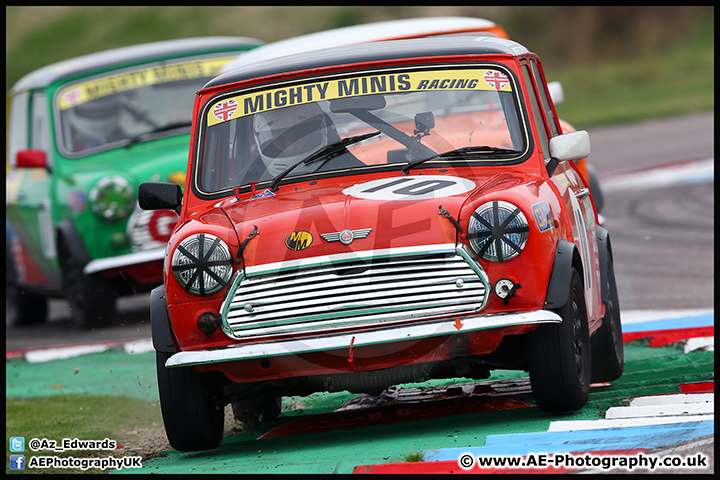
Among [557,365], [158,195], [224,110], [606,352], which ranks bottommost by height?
[606,352]

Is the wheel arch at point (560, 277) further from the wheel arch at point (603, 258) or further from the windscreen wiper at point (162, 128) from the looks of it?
the windscreen wiper at point (162, 128)

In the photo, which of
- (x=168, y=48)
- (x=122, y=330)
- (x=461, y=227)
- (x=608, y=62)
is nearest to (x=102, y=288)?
(x=122, y=330)

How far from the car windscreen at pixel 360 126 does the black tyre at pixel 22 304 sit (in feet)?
22.1

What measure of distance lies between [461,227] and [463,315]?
1.27 feet

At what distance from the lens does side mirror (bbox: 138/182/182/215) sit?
265 inches

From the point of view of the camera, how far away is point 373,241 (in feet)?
18.6

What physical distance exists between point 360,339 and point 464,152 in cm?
131

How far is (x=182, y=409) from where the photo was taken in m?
5.91

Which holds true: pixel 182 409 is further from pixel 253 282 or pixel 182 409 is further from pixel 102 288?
pixel 102 288

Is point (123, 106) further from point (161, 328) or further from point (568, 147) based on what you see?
point (568, 147)

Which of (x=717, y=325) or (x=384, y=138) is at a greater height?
(x=384, y=138)

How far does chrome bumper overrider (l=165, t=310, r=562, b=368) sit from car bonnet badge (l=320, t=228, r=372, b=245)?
419 mm

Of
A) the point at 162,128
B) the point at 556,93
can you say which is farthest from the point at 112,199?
the point at 556,93

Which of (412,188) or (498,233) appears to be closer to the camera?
(498,233)
